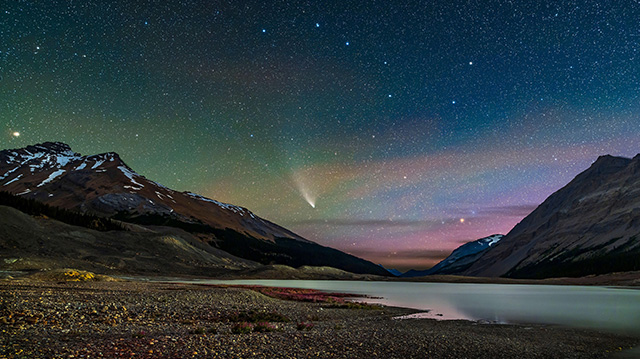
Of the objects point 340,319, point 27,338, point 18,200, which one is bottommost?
point 340,319

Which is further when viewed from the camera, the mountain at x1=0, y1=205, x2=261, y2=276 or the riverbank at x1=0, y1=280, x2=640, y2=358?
the mountain at x1=0, y1=205, x2=261, y2=276

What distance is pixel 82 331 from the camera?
20.1 meters

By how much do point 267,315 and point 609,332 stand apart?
106 feet

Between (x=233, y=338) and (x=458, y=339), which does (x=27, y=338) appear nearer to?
(x=233, y=338)

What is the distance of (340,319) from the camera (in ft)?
125

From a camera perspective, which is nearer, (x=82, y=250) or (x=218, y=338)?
(x=218, y=338)

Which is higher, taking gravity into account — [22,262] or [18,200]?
[18,200]

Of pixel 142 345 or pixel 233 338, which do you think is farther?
pixel 233 338

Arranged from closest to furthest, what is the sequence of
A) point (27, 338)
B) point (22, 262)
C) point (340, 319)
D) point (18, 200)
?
point (27, 338) < point (340, 319) < point (22, 262) < point (18, 200)

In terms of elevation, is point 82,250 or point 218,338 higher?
point 82,250

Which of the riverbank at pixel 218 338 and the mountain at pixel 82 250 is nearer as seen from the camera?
the riverbank at pixel 218 338

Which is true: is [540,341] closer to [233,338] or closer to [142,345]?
[233,338]

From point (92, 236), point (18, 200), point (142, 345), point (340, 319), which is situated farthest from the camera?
point (18, 200)

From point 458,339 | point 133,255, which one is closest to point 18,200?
point 133,255
